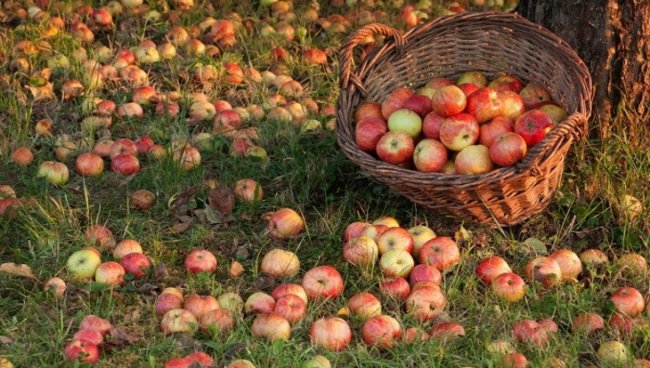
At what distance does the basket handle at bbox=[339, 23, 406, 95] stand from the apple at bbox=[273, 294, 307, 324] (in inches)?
43.6

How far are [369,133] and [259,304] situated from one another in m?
0.91

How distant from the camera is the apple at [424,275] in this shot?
4172mm

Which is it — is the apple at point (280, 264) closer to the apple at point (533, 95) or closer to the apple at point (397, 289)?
the apple at point (397, 289)

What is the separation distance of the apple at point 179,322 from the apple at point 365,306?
0.58 m

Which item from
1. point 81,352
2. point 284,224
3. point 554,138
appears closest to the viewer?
point 81,352

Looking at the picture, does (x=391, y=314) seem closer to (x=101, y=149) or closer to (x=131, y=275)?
(x=131, y=275)

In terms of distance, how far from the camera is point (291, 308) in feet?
12.9

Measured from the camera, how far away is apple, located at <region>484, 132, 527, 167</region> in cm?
418

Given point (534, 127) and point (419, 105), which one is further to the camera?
point (419, 105)

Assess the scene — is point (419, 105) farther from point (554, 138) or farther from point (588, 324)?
point (588, 324)

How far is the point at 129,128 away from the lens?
5.54m

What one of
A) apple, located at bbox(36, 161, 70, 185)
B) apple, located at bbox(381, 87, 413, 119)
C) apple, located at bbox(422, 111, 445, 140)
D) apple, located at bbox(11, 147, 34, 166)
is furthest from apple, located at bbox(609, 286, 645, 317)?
apple, located at bbox(11, 147, 34, 166)

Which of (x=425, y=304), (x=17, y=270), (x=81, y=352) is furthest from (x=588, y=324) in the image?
(x=17, y=270)

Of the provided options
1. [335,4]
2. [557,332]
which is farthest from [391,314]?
[335,4]
